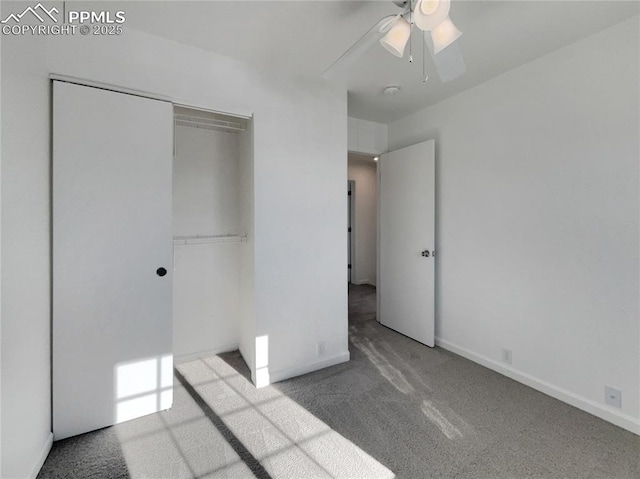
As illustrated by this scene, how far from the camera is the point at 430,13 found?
127 cm

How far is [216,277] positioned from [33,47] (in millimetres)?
1977

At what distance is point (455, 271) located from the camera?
2.94m

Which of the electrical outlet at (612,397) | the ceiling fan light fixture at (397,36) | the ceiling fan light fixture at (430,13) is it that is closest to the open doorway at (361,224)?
the electrical outlet at (612,397)

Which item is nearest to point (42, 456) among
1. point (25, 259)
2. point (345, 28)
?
point (25, 259)

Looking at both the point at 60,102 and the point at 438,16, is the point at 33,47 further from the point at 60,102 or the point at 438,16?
the point at 438,16

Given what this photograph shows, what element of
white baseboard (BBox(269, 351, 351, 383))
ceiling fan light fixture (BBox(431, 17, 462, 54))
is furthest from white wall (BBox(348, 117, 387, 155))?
white baseboard (BBox(269, 351, 351, 383))

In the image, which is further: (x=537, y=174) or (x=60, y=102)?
(x=537, y=174)

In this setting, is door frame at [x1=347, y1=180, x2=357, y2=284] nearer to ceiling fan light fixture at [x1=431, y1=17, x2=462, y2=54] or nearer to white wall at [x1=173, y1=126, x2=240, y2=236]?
white wall at [x1=173, y1=126, x2=240, y2=236]

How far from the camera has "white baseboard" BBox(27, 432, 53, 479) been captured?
1.45 meters

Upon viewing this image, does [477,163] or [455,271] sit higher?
[477,163]

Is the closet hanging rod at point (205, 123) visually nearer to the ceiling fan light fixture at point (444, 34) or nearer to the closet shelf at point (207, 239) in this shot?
the closet shelf at point (207, 239)

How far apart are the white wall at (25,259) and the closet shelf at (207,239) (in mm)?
955

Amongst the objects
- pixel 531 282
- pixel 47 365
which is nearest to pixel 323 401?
pixel 47 365

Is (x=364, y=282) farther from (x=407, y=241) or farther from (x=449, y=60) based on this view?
(x=449, y=60)
